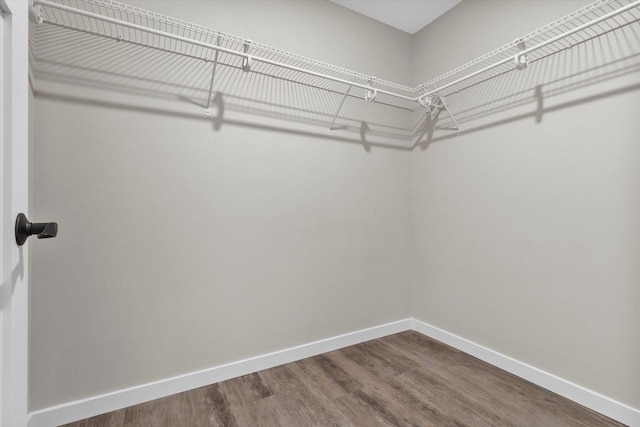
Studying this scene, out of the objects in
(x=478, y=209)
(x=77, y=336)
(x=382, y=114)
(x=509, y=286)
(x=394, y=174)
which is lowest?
(x=77, y=336)

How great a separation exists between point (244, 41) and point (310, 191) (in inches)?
38.7

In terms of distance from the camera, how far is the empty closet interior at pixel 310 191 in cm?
148

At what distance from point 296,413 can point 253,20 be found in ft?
7.52

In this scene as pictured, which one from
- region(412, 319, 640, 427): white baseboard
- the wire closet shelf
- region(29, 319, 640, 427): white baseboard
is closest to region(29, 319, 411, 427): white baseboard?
region(29, 319, 640, 427): white baseboard

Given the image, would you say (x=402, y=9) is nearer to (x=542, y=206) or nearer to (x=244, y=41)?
(x=244, y=41)

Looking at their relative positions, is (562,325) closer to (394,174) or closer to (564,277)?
(564,277)

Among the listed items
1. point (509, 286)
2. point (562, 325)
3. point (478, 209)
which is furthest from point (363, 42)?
point (562, 325)

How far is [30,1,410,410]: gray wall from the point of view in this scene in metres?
1.47

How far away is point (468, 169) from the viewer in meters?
2.21

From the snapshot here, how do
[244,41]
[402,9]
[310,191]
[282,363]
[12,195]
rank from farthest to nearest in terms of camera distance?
[402,9]
[310,191]
[282,363]
[244,41]
[12,195]

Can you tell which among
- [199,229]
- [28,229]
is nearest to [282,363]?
[199,229]

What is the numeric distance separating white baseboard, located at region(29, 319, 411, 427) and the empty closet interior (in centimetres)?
2

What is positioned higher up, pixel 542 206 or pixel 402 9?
pixel 402 9

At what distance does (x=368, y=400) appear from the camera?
166cm
